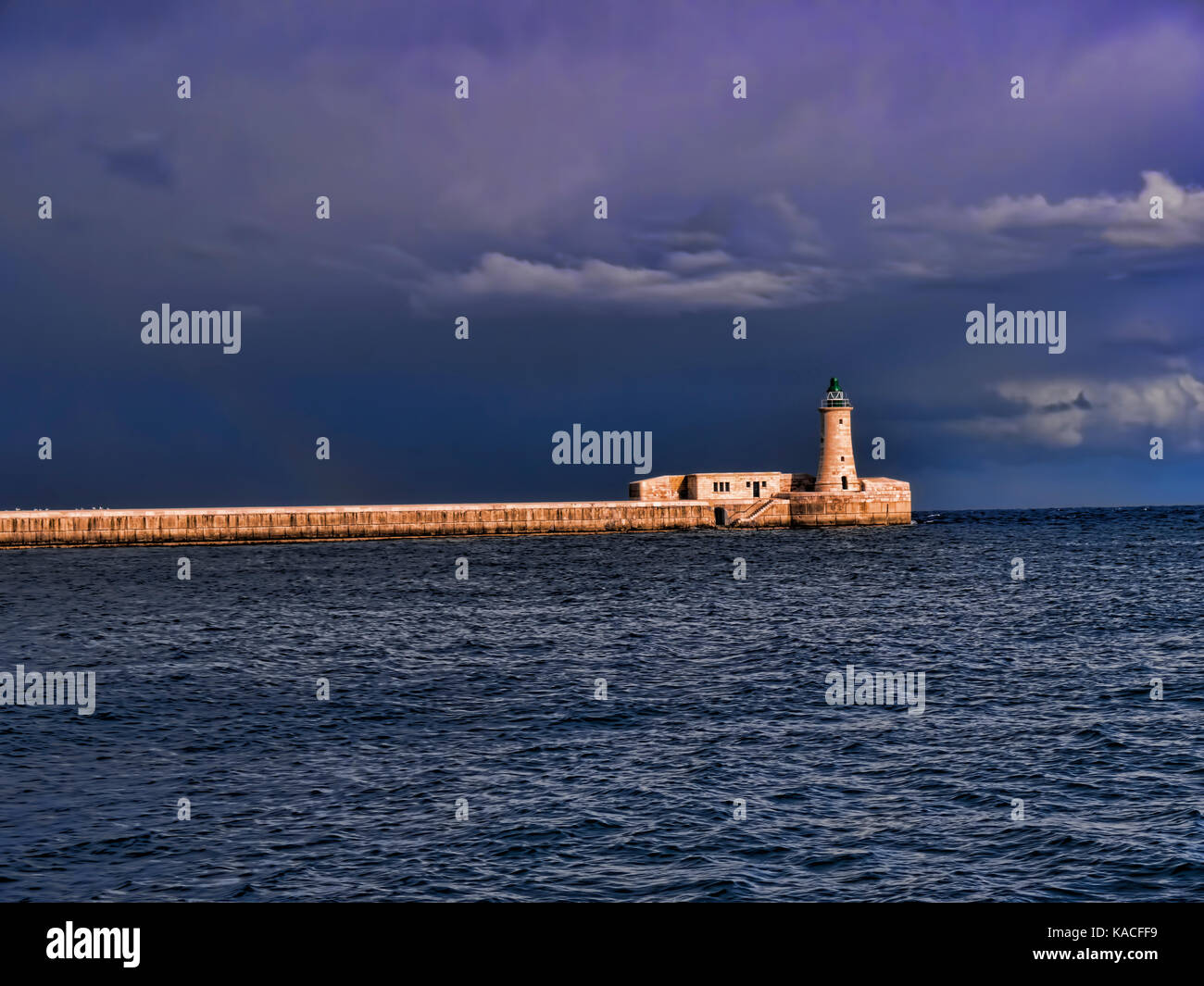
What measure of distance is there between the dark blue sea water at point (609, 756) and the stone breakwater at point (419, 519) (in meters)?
66.9

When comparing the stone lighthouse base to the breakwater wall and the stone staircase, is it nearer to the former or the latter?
the stone staircase

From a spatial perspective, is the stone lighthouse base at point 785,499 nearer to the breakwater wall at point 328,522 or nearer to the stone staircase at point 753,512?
the stone staircase at point 753,512

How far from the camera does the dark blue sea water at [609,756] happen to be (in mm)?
14383

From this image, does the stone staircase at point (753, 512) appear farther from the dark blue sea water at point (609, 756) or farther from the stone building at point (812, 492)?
the dark blue sea water at point (609, 756)

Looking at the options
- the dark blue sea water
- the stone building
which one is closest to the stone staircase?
the stone building

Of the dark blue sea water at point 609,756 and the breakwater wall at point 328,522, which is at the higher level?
the breakwater wall at point 328,522

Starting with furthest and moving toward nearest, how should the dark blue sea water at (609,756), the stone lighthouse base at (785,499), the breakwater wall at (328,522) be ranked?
the stone lighthouse base at (785,499), the breakwater wall at (328,522), the dark blue sea water at (609,756)

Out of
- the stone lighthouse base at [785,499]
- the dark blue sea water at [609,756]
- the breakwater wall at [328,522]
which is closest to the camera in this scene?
the dark blue sea water at [609,756]

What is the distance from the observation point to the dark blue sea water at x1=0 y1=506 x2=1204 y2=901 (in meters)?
14.4

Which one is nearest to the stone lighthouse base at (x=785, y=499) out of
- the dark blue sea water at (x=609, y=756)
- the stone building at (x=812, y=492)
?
the stone building at (x=812, y=492)

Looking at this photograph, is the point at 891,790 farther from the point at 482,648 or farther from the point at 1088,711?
the point at 482,648

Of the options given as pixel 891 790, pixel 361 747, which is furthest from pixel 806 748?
pixel 361 747

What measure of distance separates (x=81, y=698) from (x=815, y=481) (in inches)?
4191

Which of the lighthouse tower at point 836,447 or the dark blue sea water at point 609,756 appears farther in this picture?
the lighthouse tower at point 836,447
